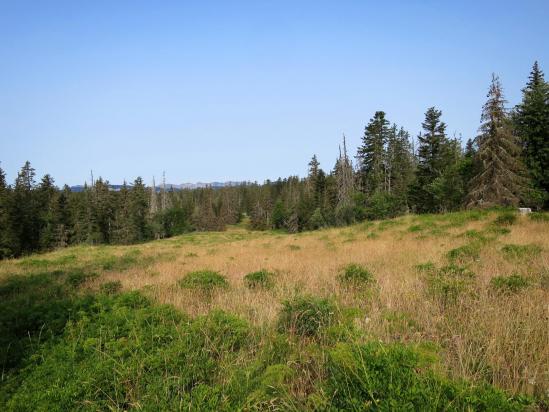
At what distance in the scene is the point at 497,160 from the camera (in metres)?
25.6

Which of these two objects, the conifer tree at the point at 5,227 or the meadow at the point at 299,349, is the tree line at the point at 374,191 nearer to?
the conifer tree at the point at 5,227

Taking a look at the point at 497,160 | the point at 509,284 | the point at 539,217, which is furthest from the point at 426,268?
the point at 497,160

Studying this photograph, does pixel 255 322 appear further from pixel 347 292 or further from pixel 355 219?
pixel 355 219

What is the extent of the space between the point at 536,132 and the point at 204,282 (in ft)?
116

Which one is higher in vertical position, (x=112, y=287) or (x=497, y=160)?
(x=497, y=160)

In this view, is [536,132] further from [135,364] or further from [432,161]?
[135,364]

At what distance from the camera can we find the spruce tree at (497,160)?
25.4 metres

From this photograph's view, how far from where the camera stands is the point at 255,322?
13.9 feet

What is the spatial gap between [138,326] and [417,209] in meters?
44.4

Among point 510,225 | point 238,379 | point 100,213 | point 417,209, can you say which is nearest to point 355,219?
point 417,209

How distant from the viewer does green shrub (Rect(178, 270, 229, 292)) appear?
673 centimetres

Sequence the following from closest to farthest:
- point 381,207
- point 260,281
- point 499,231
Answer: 1. point 260,281
2. point 499,231
3. point 381,207

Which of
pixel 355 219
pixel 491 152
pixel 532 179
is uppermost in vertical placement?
pixel 491 152

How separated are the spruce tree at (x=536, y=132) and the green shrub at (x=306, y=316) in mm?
33299
